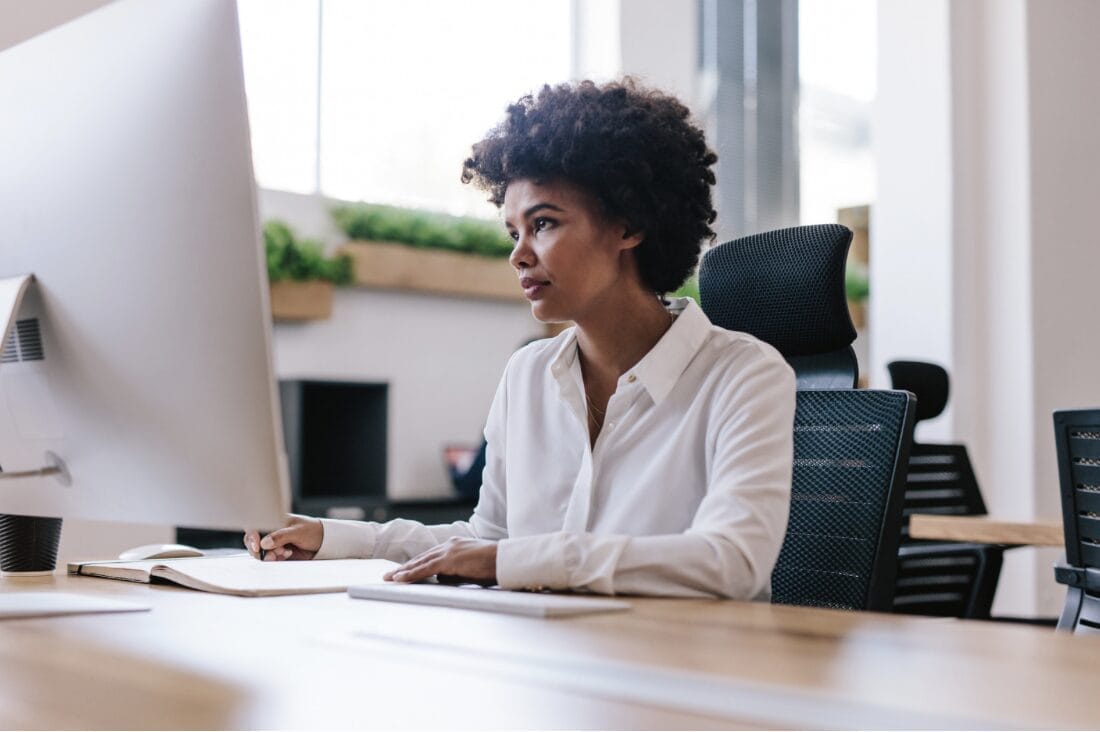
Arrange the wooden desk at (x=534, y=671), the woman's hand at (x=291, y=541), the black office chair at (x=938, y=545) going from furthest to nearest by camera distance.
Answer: the black office chair at (x=938, y=545), the woman's hand at (x=291, y=541), the wooden desk at (x=534, y=671)

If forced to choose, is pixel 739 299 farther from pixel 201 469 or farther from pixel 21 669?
pixel 21 669

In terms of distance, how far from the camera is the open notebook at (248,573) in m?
1.18

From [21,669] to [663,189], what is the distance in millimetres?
1092

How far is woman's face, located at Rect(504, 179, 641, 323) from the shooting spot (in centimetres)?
158

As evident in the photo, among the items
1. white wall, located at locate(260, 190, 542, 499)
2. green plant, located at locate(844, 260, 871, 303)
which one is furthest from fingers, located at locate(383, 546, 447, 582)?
green plant, located at locate(844, 260, 871, 303)

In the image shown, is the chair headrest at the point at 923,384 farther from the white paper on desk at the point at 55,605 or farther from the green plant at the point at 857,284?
the green plant at the point at 857,284

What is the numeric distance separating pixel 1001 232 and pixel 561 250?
3600 millimetres

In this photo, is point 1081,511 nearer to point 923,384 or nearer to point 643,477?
point 643,477

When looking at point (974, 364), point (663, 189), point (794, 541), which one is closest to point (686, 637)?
point (794, 541)

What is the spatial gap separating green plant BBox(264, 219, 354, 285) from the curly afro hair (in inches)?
121

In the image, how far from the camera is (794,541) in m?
1.57

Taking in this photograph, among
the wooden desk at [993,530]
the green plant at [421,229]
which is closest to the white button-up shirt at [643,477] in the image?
the wooden desk at [993,530]

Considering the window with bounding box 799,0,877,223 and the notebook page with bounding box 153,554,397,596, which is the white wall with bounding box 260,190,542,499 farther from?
the notebook page with bounding box 153,554,397,596

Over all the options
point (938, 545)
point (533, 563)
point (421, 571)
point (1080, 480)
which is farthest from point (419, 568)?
point (938, 545)
